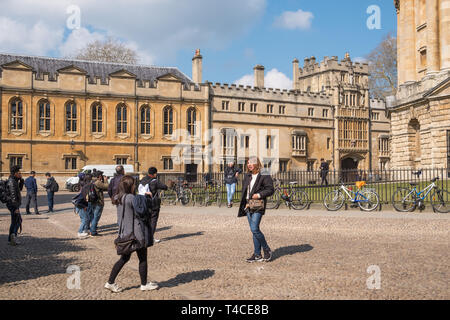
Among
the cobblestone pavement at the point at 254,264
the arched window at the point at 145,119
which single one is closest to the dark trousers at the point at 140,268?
the cobblestone pavement at the point at 254,264

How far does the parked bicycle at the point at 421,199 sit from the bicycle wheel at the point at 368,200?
0.63m

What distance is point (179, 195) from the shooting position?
21.6 m

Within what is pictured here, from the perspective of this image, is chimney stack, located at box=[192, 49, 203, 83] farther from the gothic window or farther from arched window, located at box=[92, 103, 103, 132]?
arched window, located at box=[92, 103, 103, 132]

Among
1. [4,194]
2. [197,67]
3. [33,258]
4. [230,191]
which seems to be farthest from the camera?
[197,67]

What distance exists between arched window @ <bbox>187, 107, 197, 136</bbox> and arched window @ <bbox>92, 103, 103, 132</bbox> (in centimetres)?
825

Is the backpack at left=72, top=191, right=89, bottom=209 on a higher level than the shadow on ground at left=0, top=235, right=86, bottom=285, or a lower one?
higher

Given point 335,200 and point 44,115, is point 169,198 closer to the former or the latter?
point 335,200

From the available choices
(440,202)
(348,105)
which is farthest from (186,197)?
(348,105)

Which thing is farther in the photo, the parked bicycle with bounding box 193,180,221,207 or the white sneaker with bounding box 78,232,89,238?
the parked bicycle with bounding box 193,180,221,207

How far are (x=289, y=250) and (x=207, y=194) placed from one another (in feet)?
38.2

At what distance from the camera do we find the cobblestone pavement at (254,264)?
6.04 m

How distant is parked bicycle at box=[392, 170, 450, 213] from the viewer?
14906 millimetres

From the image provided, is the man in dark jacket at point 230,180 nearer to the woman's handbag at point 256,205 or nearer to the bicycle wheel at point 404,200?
the bicycle wheel at point 404,200

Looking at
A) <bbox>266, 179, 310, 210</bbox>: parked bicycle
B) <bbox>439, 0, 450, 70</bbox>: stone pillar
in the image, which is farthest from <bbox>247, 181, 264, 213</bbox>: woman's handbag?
<bbox>439, 0, 450, 70</bbox>: stone pillar
